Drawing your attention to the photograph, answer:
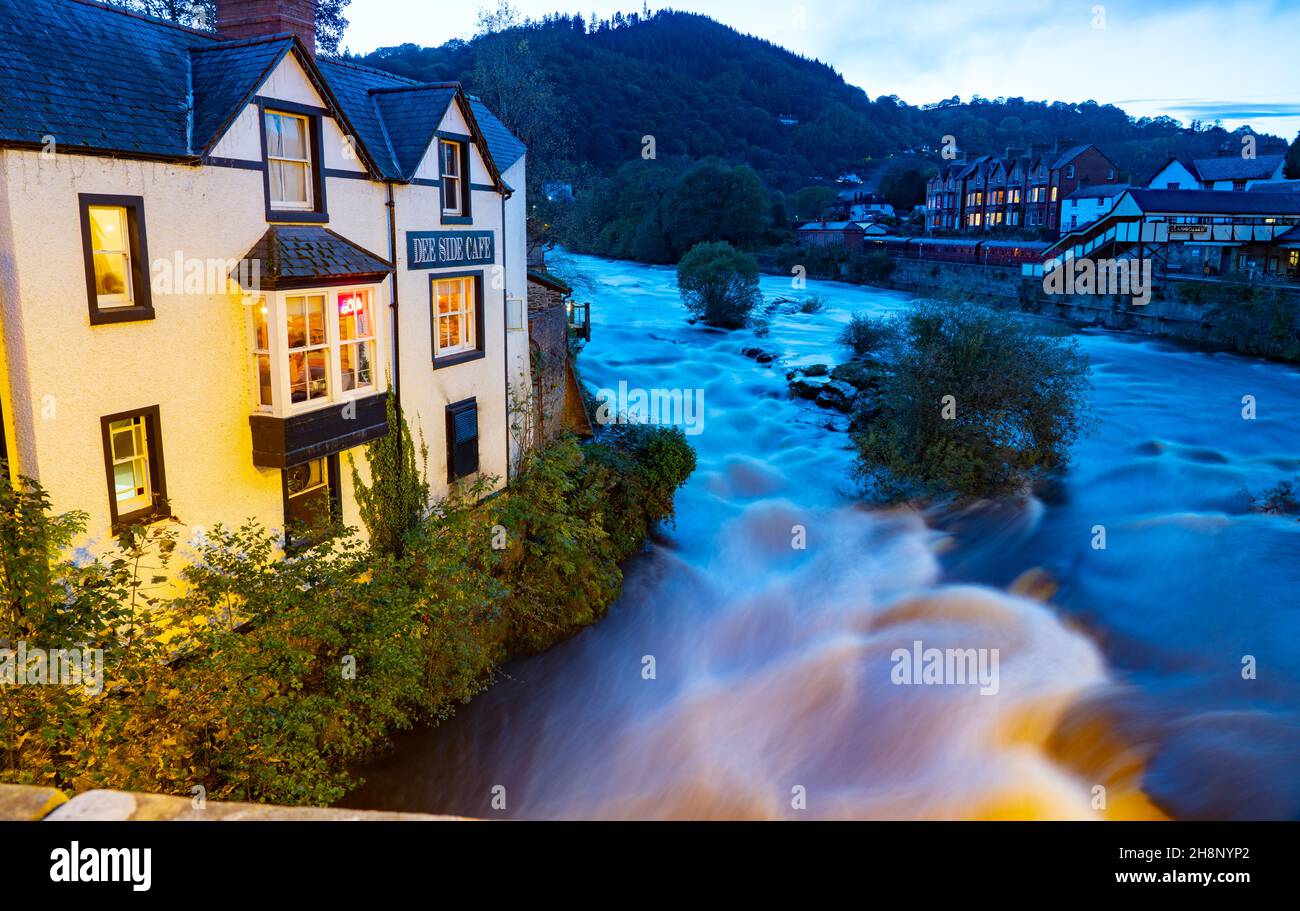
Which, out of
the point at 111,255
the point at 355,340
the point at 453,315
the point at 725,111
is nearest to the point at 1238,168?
the point at 725,111

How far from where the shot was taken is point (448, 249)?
18.7 m

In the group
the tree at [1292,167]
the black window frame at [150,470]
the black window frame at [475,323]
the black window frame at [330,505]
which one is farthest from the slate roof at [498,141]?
the tree at [1292,167]

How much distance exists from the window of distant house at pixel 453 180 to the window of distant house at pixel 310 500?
19.2 ft

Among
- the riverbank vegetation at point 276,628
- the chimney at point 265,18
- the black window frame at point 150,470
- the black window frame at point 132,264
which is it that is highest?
the chimney at point 265,18

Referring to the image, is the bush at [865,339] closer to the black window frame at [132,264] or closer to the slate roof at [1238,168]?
the black window frame at [132,264]

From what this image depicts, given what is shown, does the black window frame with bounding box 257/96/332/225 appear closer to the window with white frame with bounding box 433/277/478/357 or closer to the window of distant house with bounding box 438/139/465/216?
the window with white frame with bounding box 433/277/478/357

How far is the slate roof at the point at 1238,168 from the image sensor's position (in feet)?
250

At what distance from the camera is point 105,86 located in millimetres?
12469

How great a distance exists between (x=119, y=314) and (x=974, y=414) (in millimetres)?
20986

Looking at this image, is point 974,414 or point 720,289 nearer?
point 974,414

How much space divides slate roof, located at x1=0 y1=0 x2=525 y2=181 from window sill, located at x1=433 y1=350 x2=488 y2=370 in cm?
370

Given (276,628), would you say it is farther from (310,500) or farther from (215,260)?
(215,260)

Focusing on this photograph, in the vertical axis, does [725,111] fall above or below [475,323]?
above
